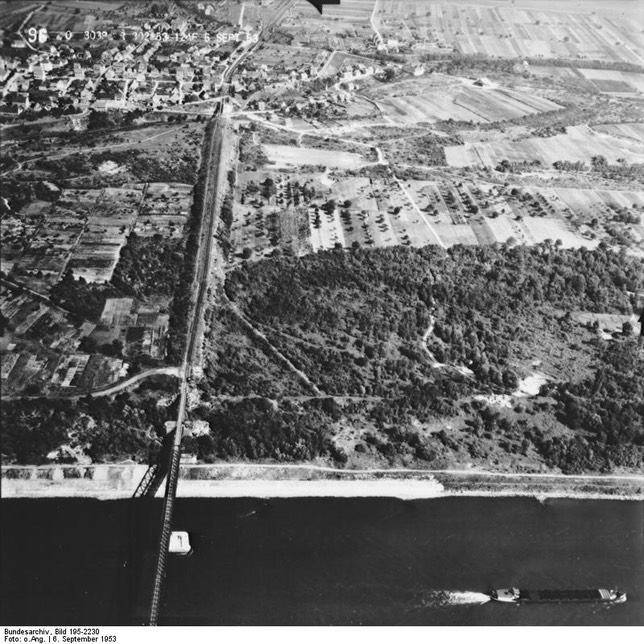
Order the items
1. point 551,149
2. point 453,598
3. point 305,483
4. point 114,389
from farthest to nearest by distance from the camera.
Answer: point 551,149
point 114,389
point 305,483
point 453,598

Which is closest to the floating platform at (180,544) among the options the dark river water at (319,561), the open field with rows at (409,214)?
the dark river water at (319,561)

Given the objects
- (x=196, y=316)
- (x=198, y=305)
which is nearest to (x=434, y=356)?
(x=196, y=316)

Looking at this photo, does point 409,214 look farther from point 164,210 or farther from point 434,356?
point 164,210

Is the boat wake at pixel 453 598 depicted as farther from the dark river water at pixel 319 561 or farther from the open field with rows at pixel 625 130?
the open field with rows at pixel 625 130

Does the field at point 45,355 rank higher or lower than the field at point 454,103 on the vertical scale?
lower

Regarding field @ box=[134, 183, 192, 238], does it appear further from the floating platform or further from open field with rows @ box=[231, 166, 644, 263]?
the floating platform

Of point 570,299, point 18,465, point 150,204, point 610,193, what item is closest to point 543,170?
point 610,193
